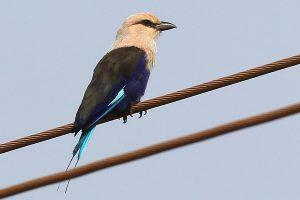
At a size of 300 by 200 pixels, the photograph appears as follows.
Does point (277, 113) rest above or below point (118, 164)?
above

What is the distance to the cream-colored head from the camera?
30.3 feet

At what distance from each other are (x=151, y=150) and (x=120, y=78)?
3784 mm

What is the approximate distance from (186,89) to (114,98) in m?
2.43

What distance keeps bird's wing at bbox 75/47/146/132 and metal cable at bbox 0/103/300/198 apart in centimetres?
214

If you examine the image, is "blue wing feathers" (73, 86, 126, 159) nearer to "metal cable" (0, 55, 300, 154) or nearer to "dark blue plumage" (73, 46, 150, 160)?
"dark blue plumage" (73, 46, 150, 160)

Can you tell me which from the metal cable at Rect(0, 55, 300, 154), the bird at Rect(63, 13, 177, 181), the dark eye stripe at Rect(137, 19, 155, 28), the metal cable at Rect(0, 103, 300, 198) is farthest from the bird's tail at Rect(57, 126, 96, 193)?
the dark eye stripe at Rect(137, 19, 155, 28)

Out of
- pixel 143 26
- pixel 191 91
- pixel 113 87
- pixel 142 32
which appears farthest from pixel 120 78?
pixel 191 91

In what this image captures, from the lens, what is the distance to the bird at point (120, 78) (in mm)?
7418

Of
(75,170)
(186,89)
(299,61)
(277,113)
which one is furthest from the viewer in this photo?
(186,89)

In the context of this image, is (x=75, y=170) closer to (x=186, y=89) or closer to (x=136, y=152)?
(x=136, y=152)

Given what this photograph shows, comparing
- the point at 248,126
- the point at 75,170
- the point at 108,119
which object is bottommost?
the point at 108,119

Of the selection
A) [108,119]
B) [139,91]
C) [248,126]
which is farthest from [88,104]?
[248,126]

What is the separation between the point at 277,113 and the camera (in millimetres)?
4348

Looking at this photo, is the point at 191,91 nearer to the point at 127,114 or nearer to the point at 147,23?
the point at 127,114
